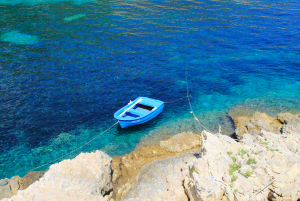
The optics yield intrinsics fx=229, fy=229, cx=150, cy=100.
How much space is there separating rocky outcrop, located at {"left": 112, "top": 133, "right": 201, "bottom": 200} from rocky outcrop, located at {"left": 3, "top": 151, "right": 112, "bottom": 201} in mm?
1075

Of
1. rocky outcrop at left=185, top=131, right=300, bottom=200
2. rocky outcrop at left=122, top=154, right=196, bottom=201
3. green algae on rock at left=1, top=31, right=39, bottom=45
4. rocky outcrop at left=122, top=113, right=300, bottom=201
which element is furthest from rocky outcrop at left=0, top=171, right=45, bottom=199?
green algae on rock at left=1, top=31, right=39, bottom=45

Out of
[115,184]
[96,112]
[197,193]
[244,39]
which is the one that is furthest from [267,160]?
[244,39]

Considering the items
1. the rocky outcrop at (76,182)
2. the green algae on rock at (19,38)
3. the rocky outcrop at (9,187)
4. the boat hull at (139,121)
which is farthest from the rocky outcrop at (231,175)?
the green algae on rock at (19,38)

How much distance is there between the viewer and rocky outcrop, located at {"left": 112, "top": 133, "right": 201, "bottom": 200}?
1690 cm

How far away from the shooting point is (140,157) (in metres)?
19.5

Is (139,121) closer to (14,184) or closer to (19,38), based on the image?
(14,184)

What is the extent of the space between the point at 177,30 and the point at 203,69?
15.6 meters

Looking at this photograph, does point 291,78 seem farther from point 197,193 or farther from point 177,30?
point 197,193

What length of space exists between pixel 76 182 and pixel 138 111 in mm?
12301

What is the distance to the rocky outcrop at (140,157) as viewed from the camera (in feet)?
55.5

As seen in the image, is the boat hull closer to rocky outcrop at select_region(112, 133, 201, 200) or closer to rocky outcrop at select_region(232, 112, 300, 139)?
rocky outcrop at select_region(112, 133, 201, 200)

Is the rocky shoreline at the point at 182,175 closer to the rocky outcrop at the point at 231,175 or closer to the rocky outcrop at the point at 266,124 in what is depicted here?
the rocky outcrop at the point at 231,175

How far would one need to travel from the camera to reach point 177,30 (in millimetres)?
46000

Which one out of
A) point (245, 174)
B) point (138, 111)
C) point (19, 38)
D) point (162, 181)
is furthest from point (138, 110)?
point (19, 38)
